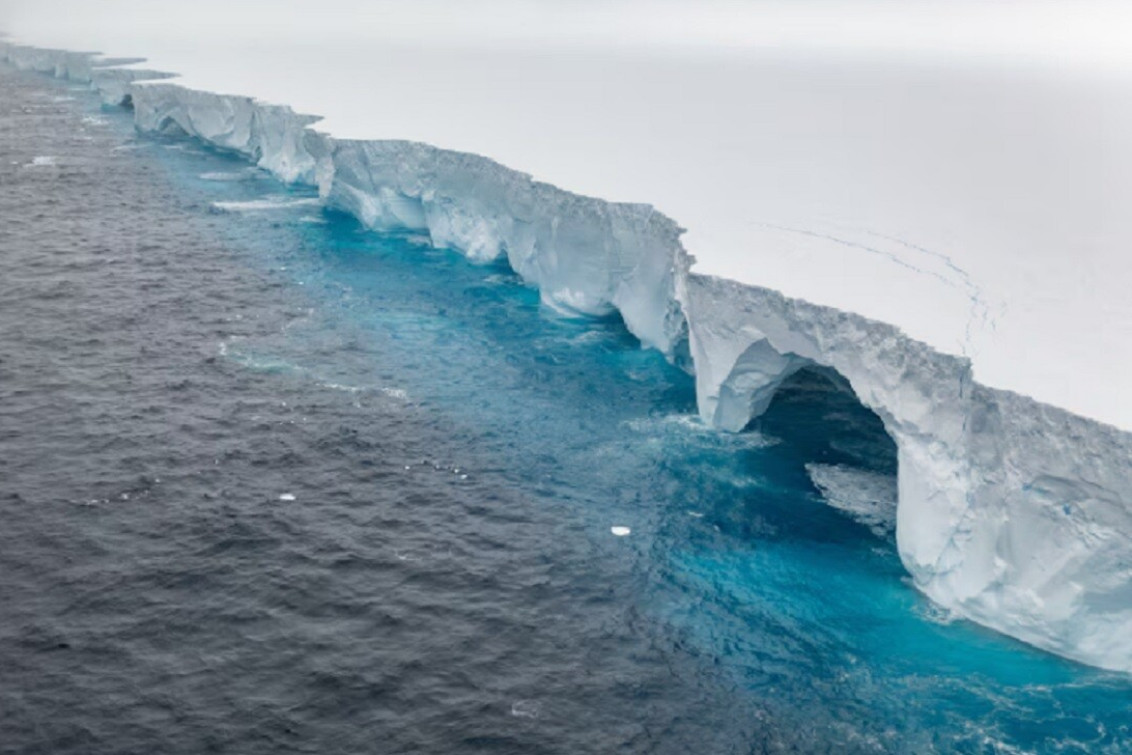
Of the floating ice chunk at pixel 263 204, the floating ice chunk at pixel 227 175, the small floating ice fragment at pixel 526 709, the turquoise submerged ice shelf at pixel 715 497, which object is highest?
the floating ice chunk at pixel 227 175

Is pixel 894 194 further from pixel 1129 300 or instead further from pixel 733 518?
pixel 733 518

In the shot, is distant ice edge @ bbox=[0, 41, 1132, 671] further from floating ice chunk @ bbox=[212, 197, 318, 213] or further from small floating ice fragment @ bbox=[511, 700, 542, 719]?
floating ice chunk @ bbox=[212, 197, 318, 213]

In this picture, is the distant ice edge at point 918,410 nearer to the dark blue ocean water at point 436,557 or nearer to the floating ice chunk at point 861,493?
the dark blue ocean water at point 436,557

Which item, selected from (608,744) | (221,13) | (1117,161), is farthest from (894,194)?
(221,13)

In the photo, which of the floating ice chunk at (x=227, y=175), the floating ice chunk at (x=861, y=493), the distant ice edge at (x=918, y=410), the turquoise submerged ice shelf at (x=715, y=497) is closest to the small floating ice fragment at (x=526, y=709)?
the turquoise submerged ice shelf at (x=715, y=497)

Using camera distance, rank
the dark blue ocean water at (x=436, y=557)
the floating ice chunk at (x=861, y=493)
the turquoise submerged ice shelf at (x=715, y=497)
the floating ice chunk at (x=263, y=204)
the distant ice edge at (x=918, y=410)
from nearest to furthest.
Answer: the dark blue ocean water at (x=436, y=557) < the turquoise submerged ice shelf at (x=715, y=497) < the distant ice edge at (x=918, y=410) < the floating ice chunk at (x=861, y=493) < the floating ice chunk at (x=263, y=204)

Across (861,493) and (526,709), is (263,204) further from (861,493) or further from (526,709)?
(526,709)

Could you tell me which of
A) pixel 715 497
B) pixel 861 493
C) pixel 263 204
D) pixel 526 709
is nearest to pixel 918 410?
pixel 861 493
